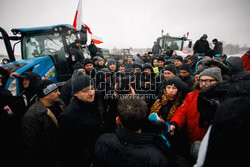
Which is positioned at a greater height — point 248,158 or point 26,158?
point 248,158

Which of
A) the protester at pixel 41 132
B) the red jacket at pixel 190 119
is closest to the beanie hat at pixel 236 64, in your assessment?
the red jacket at pixel 190 119

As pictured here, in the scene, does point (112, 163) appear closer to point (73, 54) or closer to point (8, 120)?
point (8, 120)

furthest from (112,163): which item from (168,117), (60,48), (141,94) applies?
(60,48)

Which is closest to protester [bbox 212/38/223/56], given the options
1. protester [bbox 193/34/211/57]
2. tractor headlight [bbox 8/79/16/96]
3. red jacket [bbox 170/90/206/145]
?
protester [bbox 193/34/211/57]

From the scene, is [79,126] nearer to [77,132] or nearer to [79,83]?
[77,132]

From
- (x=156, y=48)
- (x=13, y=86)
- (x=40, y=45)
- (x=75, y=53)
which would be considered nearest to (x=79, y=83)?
(x=13, y=86)

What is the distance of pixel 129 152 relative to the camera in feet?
2.97

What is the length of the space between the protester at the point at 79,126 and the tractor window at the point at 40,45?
156 inches

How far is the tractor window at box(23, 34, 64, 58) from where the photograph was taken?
443cm

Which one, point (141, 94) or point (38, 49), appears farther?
point (38, 49)

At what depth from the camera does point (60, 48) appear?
4652 mm

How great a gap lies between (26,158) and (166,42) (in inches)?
465

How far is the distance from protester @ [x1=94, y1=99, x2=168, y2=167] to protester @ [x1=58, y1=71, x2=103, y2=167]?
Answer: 520mm

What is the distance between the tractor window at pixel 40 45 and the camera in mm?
4434
